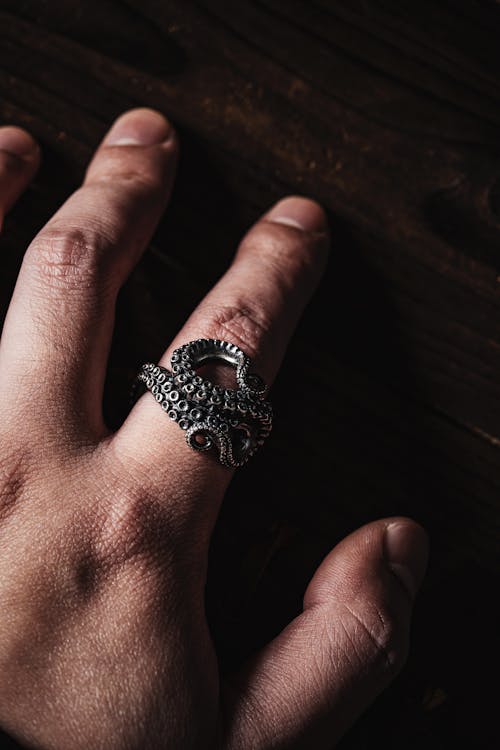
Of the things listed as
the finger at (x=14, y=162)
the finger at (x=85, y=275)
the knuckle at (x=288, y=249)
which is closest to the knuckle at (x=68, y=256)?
the finger at (x=85, y=275)

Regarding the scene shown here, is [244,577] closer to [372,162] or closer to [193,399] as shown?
[193,399]

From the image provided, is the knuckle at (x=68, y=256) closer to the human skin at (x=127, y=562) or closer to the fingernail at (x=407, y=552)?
the human skin at (x=127, y=562)

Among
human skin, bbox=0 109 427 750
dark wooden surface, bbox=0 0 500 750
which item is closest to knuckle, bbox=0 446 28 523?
human skin, bbox=0 109 427 750

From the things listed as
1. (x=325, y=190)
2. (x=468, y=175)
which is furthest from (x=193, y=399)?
(x=468, y=175)

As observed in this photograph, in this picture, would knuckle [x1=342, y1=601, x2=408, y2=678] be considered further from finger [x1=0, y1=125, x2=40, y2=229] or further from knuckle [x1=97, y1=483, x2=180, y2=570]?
finger [x1=0, y1=125, x2=40, y2=229]

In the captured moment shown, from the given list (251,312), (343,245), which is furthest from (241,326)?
(343,245)
